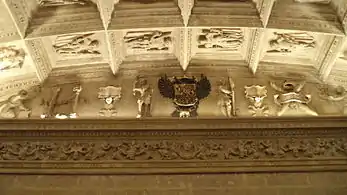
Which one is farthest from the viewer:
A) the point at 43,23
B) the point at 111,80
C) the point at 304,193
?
the point at 111,80

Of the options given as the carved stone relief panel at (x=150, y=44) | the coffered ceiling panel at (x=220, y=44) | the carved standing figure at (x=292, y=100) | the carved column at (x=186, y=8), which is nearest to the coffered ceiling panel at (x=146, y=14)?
the carved column at (x=186, y=8)

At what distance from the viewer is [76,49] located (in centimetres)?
957

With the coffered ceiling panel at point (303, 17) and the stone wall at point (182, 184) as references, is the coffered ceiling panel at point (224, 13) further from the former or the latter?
the stone wall at point (182, 184)

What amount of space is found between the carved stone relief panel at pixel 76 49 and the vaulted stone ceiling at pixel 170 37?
0.06 ft

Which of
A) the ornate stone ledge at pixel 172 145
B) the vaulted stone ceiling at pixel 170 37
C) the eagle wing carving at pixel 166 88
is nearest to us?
the ornate stone ledge at pixel 172 145

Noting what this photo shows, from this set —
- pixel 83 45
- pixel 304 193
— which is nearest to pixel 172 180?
pixel 304 193

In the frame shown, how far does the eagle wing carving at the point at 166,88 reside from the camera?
9.09 meters

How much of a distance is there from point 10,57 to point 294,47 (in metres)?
5.12

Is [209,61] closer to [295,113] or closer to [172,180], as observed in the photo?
[295,113]

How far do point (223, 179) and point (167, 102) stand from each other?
2488mm

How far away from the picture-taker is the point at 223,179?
7148mm

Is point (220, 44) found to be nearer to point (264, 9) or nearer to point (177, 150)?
point (264, 9)

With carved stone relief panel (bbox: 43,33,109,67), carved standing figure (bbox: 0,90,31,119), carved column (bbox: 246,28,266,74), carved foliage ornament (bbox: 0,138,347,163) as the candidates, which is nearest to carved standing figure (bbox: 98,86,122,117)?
carved stone relief panel (bbox: 43,33,109,67)

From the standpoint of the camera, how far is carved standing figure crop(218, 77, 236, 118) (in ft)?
29.8
